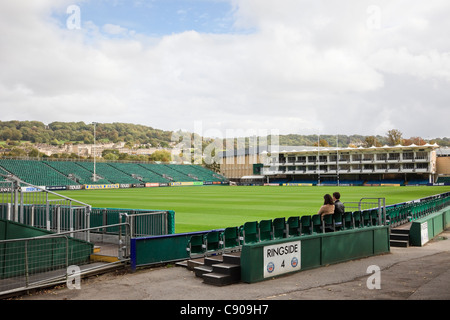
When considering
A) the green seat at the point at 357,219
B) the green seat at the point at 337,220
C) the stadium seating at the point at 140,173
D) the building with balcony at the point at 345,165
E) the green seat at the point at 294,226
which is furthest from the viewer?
the building with balcony at the point at 345,165

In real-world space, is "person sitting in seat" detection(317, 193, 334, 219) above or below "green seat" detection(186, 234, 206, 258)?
above

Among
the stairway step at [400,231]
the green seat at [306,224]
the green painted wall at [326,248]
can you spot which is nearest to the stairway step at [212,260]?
the green painted wall at [326,248]

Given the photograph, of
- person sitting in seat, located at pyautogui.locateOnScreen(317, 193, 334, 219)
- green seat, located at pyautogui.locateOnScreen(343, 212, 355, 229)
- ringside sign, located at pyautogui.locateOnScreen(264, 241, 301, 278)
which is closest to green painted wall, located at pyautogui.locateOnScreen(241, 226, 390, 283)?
ringside sign, located at pyautogui.locateOnScreen(264, 241, 301, 278)

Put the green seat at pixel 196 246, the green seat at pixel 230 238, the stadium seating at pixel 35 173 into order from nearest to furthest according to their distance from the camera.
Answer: the green seat at pixel 196 246 → the green seat at pixel 230 238 → the stadium seating at pixel 35 173

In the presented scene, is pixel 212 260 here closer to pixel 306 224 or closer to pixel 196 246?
pixel 196 246

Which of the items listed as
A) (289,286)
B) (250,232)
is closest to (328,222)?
(250,232)

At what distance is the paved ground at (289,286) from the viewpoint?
7867 mm

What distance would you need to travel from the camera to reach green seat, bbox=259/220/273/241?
1194cm

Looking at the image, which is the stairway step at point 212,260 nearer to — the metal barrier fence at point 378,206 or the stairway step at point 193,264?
the stairway step at point 193,264

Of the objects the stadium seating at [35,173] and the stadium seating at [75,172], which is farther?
the stadium seating at [75,172]

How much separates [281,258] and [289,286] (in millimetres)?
1026

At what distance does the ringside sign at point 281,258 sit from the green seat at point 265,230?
6.82ft

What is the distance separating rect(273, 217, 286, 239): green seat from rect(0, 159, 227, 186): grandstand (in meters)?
51.5

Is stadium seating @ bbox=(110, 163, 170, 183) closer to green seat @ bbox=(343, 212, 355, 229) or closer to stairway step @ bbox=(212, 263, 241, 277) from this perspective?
green seat @ bbox=(343, 212, 355, 229)
